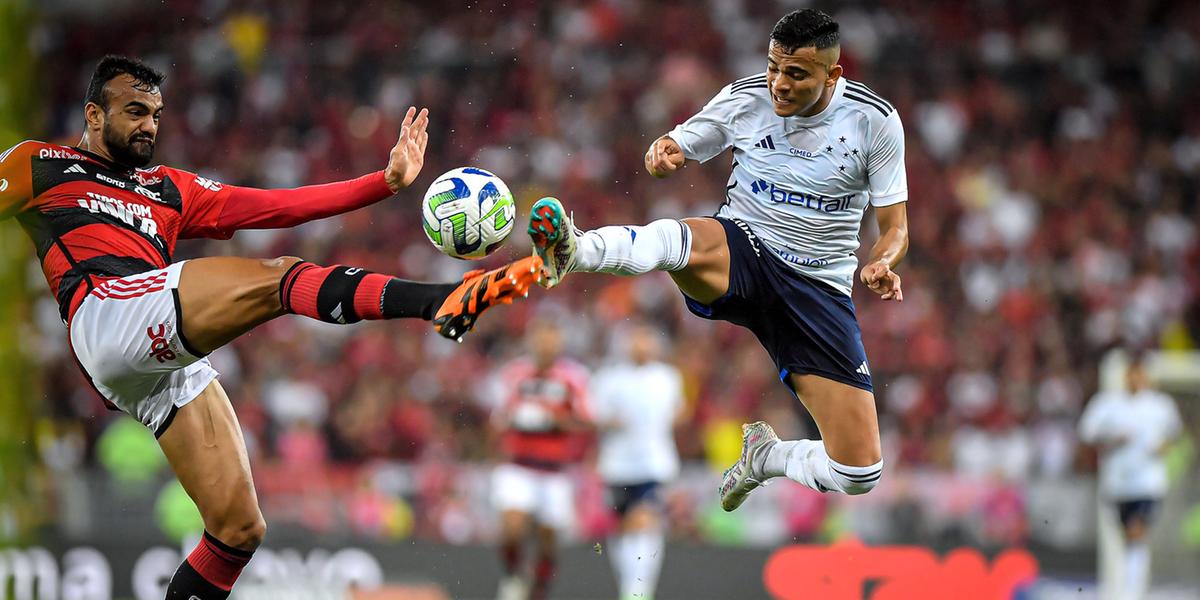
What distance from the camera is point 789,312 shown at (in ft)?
20.6

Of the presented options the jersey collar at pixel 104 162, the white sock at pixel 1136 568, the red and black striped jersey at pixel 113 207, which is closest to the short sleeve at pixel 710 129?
the red and black striped jersey at pixel 113 207

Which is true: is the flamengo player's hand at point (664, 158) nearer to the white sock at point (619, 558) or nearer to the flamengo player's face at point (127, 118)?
the flamengo player's face at point (127, 118)

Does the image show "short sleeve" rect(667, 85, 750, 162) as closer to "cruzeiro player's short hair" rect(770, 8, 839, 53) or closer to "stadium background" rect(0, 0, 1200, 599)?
"cruzeiro player's short hair" rect(770, 8, 839, 53)

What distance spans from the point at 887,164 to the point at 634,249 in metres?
1.29

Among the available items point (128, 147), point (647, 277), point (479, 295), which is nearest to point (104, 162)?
point (128, 147)

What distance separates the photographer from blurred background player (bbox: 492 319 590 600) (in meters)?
10.5

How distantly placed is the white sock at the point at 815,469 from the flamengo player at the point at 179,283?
2.18 metres

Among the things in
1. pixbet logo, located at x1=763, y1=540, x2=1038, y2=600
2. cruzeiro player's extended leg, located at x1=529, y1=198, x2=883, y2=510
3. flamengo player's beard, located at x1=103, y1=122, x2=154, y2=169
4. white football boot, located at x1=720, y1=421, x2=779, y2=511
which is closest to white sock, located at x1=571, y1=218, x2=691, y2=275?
cruzeiro player's extended leg, located at x1=529, y1=198, x2=883, y2=510

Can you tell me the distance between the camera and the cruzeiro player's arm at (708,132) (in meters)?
6.23

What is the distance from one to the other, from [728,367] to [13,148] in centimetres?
961

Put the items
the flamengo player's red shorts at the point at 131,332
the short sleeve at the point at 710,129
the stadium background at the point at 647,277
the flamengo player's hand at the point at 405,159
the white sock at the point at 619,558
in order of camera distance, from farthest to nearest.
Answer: the stadium background at the point at 647,277, the white sock at the point at 619,558, the short sleeve at the point at 710,129, the flamengo player's hand at the point at 405,159, the flamengo player's red shorts at the point at 131,332

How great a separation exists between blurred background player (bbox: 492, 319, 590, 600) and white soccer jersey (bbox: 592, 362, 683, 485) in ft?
1.08

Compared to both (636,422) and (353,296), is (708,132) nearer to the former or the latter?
(353,296)

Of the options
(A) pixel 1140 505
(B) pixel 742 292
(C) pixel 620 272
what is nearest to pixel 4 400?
(C) pixel 620 272
